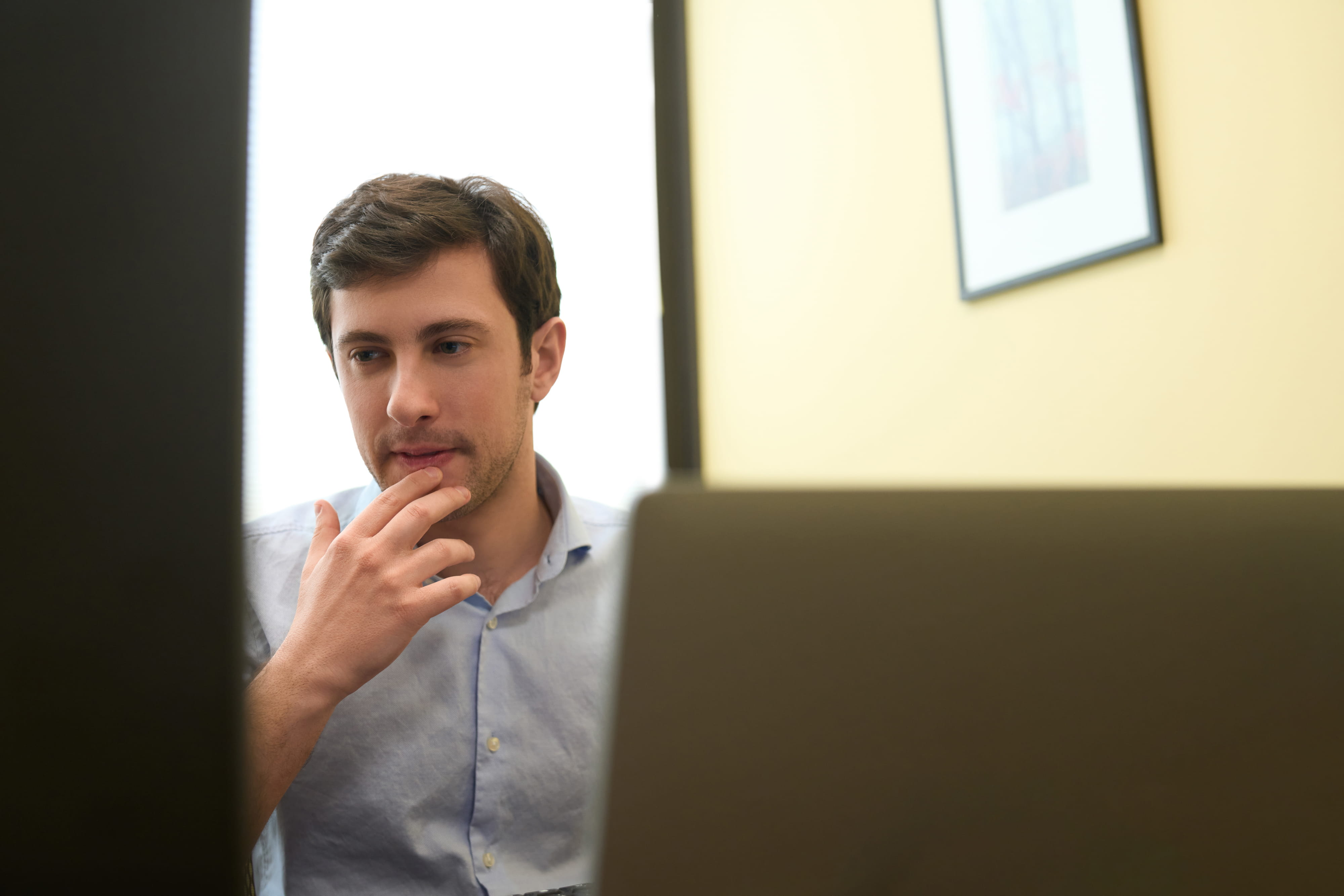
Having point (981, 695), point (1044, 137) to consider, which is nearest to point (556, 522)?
point (981, 695)

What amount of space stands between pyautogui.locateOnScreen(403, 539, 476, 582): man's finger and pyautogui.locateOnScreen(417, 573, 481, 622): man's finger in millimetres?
30

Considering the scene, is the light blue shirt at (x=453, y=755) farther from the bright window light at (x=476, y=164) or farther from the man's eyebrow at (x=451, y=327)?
the bright window light at (x=476, y=164)

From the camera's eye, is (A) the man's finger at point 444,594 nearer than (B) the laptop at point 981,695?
No

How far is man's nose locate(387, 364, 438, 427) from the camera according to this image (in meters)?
1.09

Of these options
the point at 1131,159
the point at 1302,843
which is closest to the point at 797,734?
the point at 1302,843

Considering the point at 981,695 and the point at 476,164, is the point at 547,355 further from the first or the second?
the point at 476,164

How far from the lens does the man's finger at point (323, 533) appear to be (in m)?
0.97

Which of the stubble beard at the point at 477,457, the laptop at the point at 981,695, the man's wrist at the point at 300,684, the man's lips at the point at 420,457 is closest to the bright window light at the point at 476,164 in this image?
the stubble beard at the point at 477,457

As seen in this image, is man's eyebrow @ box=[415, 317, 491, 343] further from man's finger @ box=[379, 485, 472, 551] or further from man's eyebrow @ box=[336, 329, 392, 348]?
man's finger @ box=[379, 485, 472, 551]

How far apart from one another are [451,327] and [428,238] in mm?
116

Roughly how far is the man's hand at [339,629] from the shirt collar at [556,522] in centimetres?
19

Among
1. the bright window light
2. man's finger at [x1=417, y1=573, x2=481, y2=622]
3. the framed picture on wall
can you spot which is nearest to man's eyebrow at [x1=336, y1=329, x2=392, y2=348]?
man's finger at [x1=417, y1=573, x2=481, y2=622]

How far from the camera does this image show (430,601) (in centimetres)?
89

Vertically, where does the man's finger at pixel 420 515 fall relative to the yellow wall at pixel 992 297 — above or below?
below
